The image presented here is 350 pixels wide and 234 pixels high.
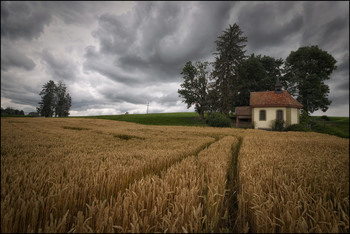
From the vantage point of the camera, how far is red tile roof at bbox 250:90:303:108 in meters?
28.5

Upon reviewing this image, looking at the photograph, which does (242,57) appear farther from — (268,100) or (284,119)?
(284,119)

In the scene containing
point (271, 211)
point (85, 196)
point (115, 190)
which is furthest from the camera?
point (115, 190)

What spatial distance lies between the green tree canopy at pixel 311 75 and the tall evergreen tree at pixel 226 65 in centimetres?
1657

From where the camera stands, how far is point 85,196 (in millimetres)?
1013

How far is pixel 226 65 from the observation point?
36031 mm

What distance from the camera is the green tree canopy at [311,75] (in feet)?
115

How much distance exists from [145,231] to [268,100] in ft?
118

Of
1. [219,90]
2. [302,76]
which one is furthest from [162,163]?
[302,76]

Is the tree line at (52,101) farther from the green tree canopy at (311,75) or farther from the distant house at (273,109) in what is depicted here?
the green tree canopy at (311,75)

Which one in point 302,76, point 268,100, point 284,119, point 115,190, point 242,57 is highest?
point 242,57

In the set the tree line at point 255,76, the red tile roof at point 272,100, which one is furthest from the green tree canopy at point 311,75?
the red tile roof at point 272,100

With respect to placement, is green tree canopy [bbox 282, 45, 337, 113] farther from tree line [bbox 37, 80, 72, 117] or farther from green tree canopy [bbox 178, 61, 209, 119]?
tree line [bbox 37, 80, 72, 117]

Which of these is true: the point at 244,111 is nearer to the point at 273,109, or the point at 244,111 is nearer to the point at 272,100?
the point at 272,100

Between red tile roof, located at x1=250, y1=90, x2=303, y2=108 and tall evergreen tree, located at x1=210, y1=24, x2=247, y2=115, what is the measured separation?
4967 mm
